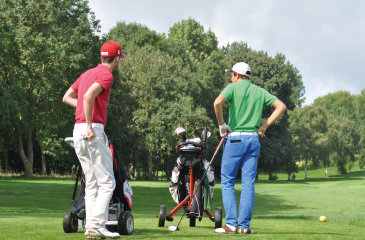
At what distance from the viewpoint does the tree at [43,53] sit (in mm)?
41531

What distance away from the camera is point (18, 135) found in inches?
1816

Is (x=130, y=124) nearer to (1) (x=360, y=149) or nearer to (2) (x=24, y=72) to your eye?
(2) (x=24, y=72)

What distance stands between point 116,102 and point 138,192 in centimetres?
2499

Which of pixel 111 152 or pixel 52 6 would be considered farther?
pixel 52 6

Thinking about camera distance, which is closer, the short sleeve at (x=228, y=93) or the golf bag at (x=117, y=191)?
the golf bag at (x=117, y=191)

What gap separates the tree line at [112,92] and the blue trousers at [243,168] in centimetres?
2448

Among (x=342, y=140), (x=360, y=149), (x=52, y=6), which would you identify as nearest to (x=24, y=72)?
(x=52, y=6)

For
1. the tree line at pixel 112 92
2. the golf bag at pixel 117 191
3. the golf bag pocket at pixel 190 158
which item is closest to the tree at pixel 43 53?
the tree line at pixel 112 92

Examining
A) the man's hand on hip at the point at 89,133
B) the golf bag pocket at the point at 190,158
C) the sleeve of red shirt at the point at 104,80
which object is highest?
the sleeve of red shirt at the point at 104,80

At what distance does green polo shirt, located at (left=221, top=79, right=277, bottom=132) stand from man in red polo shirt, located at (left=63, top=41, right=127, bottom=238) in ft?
6.27

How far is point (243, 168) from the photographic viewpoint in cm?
788

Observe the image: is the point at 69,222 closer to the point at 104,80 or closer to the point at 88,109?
the point at 88,109

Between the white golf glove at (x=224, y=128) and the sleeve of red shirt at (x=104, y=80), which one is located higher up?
the sleeve of red shirt at (x=104, y=80)

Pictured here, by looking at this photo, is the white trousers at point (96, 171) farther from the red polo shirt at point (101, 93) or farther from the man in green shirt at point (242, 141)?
the man in green shirt at point (242, 141)
